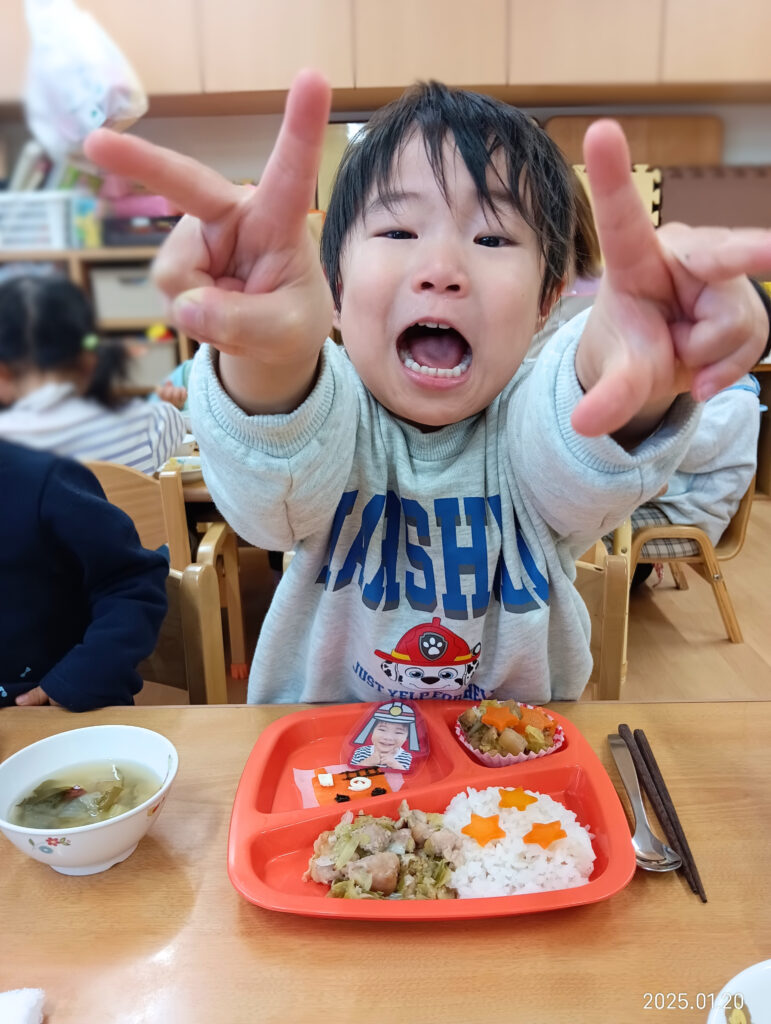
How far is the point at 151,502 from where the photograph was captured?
673 mm

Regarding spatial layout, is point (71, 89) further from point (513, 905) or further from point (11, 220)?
point (513, 905)

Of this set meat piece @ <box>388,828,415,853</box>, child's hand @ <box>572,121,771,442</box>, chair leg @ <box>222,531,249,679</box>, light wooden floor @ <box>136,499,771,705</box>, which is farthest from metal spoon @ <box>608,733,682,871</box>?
chair leg @ <box>222,531,249,679</box>

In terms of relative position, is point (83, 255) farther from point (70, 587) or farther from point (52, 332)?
point (70, 587)

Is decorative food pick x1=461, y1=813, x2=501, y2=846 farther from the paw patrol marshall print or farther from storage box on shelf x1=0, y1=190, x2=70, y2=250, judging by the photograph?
storage box on shelf x1=0, y1=190, x2=70, y2=250

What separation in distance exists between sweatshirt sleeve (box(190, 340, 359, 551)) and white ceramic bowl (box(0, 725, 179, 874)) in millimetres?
137

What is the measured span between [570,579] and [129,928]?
1.15 ft

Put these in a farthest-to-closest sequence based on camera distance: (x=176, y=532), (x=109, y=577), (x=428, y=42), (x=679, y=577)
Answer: (x=679, y=577)
(x=176, y=532)
(x=109, y=577)
(x=428, y=42)

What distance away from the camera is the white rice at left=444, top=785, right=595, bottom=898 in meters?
0.34

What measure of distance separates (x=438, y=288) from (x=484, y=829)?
0.27 metres

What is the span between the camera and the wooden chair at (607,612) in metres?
0.57

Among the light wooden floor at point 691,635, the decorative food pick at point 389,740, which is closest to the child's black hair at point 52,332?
the decorative food pick at point 389,740

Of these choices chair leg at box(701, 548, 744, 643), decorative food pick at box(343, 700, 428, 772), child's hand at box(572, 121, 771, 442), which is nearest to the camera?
child's hand at box(572, 121, 771, 442)

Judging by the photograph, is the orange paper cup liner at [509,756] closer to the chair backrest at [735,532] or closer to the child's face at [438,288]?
the child's face at [438,288]

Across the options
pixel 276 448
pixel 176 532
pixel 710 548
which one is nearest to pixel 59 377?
pixel 276 448
